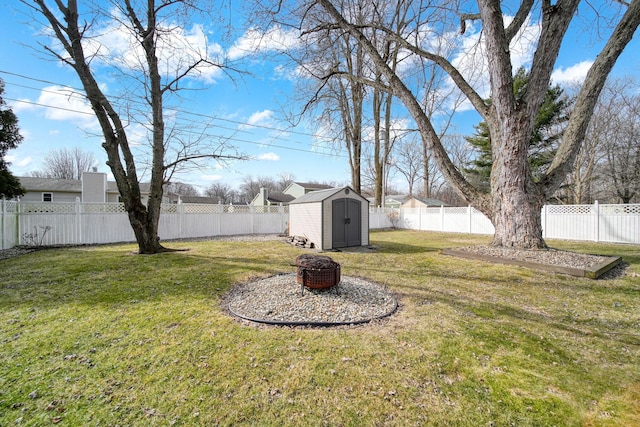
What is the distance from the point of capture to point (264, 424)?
160 centimetres

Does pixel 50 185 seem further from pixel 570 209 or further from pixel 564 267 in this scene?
pixel 570 209

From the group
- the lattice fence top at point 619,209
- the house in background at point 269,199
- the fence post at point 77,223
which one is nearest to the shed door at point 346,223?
the fence post at point 77,223

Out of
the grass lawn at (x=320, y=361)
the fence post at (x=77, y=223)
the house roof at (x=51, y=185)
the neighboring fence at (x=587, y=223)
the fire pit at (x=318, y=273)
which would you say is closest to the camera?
the grass lawn at (x=320, y=361)

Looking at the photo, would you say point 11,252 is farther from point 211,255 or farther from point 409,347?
point 409,347

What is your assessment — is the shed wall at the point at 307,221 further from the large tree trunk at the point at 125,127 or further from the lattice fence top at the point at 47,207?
the lattice fence top at the point at 47,207

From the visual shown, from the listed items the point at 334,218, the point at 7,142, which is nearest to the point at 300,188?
the point at 334,218

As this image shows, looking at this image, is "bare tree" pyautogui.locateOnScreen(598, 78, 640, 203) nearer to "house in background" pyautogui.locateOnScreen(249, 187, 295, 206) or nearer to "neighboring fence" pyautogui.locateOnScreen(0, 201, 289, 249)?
"neighboring fence" pyautogui.locateOnScreen(0, 201, 289, 249)

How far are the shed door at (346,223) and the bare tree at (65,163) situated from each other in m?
34.0

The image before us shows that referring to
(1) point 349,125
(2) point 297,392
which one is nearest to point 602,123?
(1) point 349,125

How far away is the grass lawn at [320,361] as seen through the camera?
1.70 metres

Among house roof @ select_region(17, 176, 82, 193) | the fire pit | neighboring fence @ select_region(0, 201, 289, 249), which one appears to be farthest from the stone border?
house roof @ select_region(17, 176, 82, 193)

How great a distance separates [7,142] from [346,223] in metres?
13.8

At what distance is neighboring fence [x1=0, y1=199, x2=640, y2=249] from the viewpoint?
329 inches

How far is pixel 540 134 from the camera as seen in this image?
1588 centimetres
